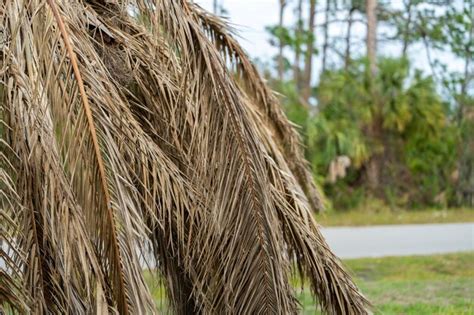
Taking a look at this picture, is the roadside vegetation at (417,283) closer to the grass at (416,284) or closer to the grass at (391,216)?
the grass at (416,284)

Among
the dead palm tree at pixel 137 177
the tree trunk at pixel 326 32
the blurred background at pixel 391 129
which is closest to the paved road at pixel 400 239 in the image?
the blurred background at pixel 391 129

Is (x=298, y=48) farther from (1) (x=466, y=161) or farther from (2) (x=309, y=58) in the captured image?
(1) (x=466, y=161)

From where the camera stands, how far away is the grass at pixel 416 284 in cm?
696

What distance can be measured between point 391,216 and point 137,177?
14019 mm

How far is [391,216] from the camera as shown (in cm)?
1708

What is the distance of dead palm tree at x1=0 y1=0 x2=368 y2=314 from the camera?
3.31 metres

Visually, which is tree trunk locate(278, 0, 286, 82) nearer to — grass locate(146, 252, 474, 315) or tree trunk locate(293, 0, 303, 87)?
tree trunk locate(293, 0, 303, 87)

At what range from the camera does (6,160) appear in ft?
11.2

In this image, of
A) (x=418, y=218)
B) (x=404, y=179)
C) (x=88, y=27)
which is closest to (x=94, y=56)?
(x=88, y=27)

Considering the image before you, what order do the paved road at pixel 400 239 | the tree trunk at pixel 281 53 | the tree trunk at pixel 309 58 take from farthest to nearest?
the tree trunk at pixel 309 58 < the tree trunk at pixel 281 53 < the paved road at pixel 400 239

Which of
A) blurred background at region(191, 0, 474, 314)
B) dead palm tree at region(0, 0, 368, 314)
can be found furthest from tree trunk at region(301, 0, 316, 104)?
dead palm tree at region(0, 0, 368, 314)

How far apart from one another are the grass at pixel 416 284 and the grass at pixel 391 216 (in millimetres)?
4302

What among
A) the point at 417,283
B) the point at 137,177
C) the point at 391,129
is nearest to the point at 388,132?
the point at 391,129

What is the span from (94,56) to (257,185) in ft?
3.25
